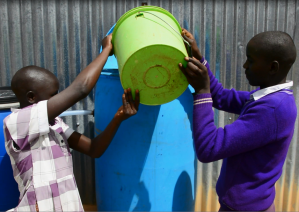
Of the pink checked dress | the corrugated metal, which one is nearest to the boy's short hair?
the pink checked dress

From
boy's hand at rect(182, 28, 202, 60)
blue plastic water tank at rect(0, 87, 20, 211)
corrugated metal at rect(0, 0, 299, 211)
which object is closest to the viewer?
A: boy's hand at rect(182, 28, 202, 60)

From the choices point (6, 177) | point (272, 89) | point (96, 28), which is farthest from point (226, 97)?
point (6, 177)

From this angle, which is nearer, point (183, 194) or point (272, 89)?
point (272, 89)

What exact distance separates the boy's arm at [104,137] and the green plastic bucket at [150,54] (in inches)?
3.0

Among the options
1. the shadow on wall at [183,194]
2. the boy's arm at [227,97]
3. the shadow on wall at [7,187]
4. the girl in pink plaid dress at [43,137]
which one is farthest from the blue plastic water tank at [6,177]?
the boy's arm at [227,97]

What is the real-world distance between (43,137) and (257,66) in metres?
1.12

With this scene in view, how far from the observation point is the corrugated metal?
8.14ft

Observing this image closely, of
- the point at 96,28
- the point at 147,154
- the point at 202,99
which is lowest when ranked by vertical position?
the point at 147,154

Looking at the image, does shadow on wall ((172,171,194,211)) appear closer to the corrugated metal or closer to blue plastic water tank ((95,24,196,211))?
blue plastic water tank ((95,24,196,211))

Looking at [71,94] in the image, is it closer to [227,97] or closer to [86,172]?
[227,97]

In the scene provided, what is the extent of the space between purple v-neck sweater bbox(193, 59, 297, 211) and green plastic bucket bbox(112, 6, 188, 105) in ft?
0.56

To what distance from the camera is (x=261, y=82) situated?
1.42m

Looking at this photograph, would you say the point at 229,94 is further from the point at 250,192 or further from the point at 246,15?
the point at 246,15

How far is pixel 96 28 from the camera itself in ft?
8.20
